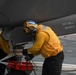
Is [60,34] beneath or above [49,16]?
beneath

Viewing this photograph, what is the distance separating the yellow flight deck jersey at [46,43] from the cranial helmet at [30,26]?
0.10 meters

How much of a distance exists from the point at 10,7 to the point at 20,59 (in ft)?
5.29

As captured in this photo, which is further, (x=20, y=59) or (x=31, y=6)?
(x=20, y=59)

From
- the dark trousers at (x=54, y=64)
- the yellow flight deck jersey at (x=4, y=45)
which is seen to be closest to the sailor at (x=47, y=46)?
the dark trousers at (x=54, y=64)

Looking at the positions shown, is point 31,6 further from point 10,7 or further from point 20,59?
point 20,59

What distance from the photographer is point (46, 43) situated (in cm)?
774

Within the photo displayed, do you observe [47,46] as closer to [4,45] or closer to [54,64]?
[54,64]

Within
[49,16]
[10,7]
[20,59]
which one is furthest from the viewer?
[20,59]

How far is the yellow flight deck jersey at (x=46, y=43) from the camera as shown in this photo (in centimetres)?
763

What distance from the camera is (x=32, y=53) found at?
7.83 meters

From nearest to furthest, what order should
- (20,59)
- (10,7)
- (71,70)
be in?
1. (10,7)
2. (20,59)
3. (71,70)

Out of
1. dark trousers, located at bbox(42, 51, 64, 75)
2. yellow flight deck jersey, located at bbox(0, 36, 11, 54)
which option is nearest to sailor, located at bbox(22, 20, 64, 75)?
dark trousers, located at bbox(42, 51, 64, 75)

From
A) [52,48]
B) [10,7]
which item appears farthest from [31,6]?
[52,48]

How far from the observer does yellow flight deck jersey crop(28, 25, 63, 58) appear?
7633 mm
